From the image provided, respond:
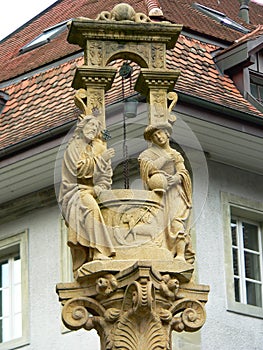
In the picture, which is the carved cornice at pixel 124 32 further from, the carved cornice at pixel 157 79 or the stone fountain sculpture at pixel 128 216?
the carved cornice at pixel 157 79

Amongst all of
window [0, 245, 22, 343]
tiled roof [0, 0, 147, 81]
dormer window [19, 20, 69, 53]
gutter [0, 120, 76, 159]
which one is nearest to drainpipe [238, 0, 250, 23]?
tiled roof [0, 0, 147, 81]

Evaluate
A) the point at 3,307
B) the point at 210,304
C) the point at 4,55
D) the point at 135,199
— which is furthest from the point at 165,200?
the point at 4,55

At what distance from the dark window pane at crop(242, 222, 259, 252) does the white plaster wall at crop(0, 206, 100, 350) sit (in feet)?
8.61

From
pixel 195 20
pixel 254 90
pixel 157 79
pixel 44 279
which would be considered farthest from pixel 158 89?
pixel 195 20

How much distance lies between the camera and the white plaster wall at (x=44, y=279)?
1162 inches

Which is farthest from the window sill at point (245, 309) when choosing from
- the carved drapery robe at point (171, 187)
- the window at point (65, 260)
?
the carved drapery robe at point (171, 187)

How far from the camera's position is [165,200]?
18.6 meters

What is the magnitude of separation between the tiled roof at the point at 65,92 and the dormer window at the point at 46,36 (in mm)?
1498

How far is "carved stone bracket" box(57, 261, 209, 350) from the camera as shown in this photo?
17.8 m

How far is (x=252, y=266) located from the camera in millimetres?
29656

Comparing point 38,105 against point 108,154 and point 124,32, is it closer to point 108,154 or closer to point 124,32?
point 124,32

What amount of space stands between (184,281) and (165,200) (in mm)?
828

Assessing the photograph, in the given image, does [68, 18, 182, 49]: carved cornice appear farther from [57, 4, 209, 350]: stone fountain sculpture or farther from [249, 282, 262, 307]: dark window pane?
[249, 282, 262, 307]: dark window pane

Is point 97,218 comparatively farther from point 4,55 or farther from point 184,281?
point 4,55
